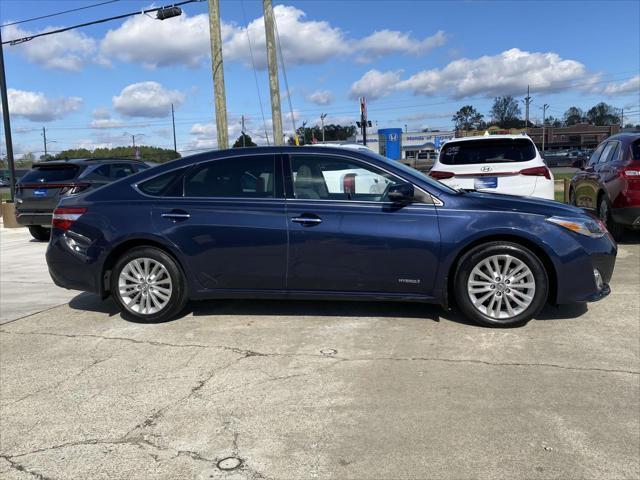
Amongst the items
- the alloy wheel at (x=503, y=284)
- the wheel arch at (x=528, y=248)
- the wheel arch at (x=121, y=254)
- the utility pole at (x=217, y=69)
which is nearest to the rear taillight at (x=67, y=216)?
the wheel arch at (x=121, y=254)

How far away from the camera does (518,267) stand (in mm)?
4609

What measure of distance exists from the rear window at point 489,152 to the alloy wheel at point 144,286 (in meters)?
4.79

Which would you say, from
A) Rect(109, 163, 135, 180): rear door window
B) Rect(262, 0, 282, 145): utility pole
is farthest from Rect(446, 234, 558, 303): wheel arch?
Rect(262, 0, 282, 145): utility pole

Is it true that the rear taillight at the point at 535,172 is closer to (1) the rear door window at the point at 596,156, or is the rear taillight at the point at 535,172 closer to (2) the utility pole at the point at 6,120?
(1) the rear door window at the point at 596,156

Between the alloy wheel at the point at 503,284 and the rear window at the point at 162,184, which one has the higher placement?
the rear window at the point at 162,184

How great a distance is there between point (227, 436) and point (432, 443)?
115 cm

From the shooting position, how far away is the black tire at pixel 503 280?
4.58 metres

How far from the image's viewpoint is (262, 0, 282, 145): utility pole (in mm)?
14633

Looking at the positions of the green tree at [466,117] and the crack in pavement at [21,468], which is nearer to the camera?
the crack in pavement at [21,468]

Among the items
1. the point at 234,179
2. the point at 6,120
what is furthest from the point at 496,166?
the point at 6,120

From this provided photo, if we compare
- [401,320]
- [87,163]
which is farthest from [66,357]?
[87,163]

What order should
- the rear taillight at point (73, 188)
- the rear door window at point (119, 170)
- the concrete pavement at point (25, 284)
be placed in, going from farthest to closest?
the rear door window at point (119, 170) → the rear taillight at point (73, 188) → the concrete pavement at point (25, 284)

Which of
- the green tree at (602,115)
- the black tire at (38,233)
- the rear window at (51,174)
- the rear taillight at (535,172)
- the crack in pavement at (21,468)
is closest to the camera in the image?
the crack in pavement at (21,468)

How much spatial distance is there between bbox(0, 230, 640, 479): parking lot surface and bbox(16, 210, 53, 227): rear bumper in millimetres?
5593
